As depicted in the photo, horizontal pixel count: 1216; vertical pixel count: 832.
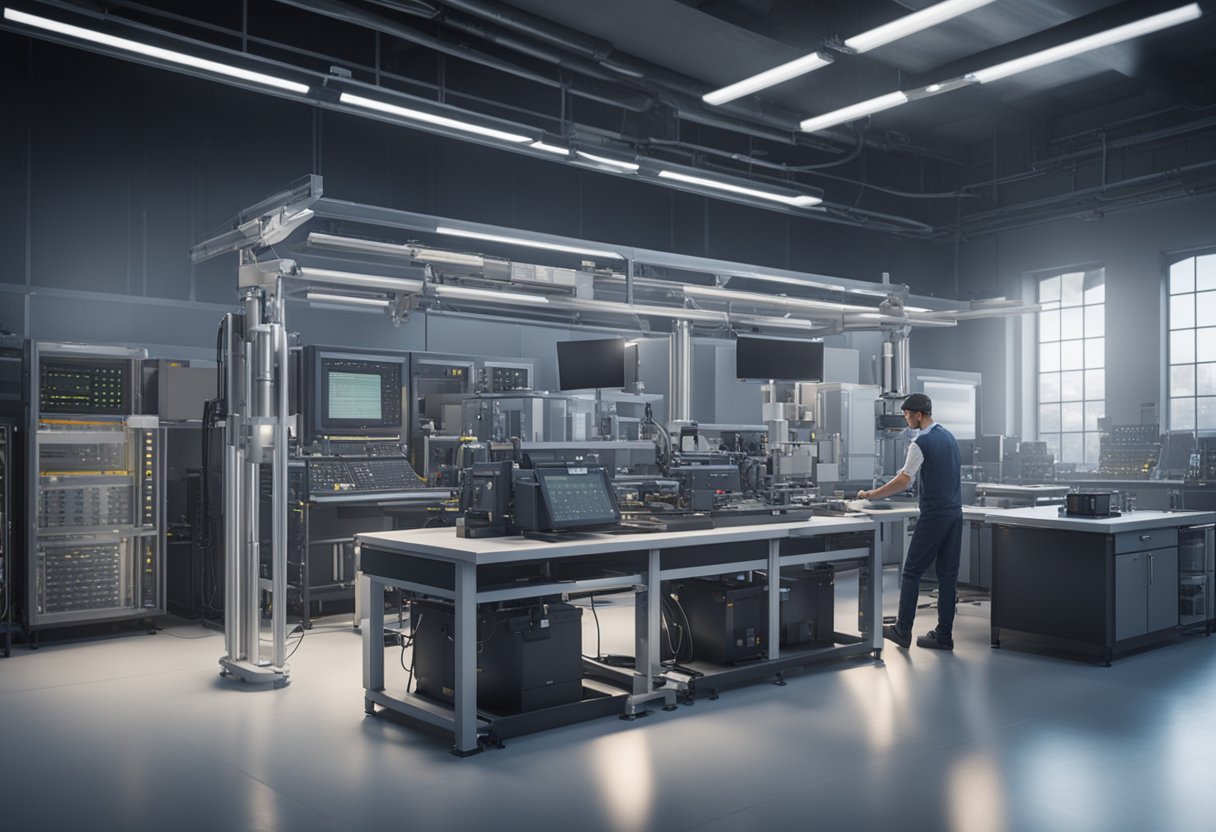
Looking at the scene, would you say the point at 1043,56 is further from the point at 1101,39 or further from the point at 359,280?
the point at 359,280

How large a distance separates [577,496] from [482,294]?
10.2 feet

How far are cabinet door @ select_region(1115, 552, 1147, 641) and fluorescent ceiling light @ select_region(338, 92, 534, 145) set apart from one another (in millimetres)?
5096

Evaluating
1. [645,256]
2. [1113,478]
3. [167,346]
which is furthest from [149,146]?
[1113,478]

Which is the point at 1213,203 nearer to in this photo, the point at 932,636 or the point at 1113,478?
the point at 1113,478

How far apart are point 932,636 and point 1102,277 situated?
798 centimetres

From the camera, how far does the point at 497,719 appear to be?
12.5ft

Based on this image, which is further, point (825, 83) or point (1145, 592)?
point (825, 83)

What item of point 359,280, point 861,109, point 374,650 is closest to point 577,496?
point 374,650

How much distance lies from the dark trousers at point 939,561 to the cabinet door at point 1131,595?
0.87m

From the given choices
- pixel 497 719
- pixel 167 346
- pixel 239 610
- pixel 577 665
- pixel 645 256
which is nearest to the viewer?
pixel 497 719

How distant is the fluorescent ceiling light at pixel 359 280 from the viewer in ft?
21.8

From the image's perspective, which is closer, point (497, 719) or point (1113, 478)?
point (497, 719)

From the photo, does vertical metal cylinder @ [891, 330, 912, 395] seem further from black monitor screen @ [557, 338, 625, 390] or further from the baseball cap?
black monitor screen @ [557, 338, 625, 390]

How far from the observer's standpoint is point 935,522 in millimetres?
5539
